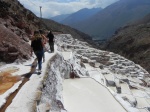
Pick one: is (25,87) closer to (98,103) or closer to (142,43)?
(98,103)

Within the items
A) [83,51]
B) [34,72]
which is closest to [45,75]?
[34,72]

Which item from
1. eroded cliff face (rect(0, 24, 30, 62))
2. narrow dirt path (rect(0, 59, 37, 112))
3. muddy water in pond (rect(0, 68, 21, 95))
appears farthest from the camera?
eroded cliff face (rect(0, 24, 30, 62))

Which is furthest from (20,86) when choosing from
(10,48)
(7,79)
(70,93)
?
(10,48)

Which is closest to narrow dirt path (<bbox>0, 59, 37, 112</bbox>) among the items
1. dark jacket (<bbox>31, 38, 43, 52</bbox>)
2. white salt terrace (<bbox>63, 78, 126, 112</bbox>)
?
dark jacket (<bbox>31, 38, 43, 52</bbox>)

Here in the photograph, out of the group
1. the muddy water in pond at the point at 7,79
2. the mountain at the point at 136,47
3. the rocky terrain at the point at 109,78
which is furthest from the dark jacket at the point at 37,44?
the mountain at the point at 136,47

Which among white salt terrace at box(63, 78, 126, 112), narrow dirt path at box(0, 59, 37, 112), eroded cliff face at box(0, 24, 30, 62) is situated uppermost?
eroded cliff face at box(0, 24, 30, 62)

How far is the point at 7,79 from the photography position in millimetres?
11367

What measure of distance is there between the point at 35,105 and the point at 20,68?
481cm

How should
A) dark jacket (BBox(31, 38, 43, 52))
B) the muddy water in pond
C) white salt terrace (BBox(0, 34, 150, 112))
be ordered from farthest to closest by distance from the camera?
dark jacket (BBox(31, 38, 43, 52))
the muddy water in pond
white salt terrace (BBox(0, 34, 150, 112))

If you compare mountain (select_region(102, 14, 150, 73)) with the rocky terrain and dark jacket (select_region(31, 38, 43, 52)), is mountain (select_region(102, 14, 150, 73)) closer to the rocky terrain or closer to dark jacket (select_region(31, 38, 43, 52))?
the rocky terrain

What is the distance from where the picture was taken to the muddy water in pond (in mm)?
10302

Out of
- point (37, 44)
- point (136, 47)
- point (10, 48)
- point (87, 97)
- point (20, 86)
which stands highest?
point (136, 47)

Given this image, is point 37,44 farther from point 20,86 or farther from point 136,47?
point 136,47

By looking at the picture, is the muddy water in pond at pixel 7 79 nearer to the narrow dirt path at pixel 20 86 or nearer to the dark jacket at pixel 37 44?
the narrow dirt path at pixel 20 86
